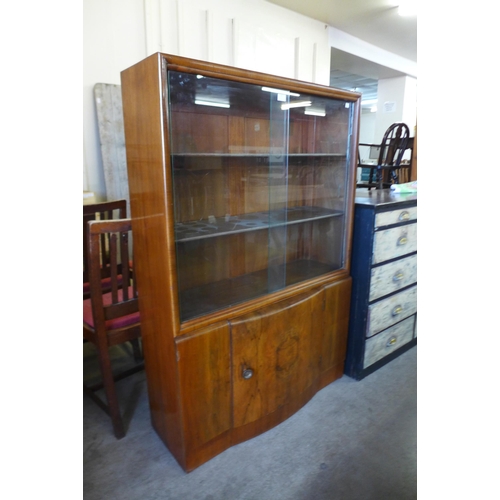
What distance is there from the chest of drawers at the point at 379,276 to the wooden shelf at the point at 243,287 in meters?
0.22

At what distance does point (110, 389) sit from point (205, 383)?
0.54 metres

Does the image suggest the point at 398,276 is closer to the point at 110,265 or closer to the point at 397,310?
the point at 397,310

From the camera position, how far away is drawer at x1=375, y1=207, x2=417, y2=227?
2.05 metres

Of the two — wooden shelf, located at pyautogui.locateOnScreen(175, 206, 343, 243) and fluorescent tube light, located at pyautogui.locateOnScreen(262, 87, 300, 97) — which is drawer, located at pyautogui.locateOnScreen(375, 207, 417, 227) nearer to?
wooden shelf, located at pyautogui.locateOnScreen(175, 206, 343, 243)

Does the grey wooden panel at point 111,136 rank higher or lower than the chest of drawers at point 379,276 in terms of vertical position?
higher

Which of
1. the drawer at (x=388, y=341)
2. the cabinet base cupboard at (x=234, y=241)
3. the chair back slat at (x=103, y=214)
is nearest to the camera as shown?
the cabinet base cupboard at (x=234, y=241)

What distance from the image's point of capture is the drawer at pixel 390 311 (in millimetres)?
2207

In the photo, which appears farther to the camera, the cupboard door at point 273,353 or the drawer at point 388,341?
the drawer at point 388,341

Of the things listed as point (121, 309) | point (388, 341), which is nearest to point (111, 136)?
point (121, 309)

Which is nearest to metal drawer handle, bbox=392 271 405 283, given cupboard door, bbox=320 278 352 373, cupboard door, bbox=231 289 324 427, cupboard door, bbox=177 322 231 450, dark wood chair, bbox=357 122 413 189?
cupboard door, bbox=320 278 352 373

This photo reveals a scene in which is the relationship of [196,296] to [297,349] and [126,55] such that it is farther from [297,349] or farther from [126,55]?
[126,55]

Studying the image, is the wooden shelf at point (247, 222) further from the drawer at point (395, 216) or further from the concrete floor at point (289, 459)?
the concrete floor at point (289, 459)

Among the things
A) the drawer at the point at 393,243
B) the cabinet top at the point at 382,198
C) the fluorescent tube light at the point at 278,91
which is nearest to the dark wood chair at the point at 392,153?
the cabinet top at the point at 382,198

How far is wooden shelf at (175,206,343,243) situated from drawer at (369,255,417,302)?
1.43 ft
